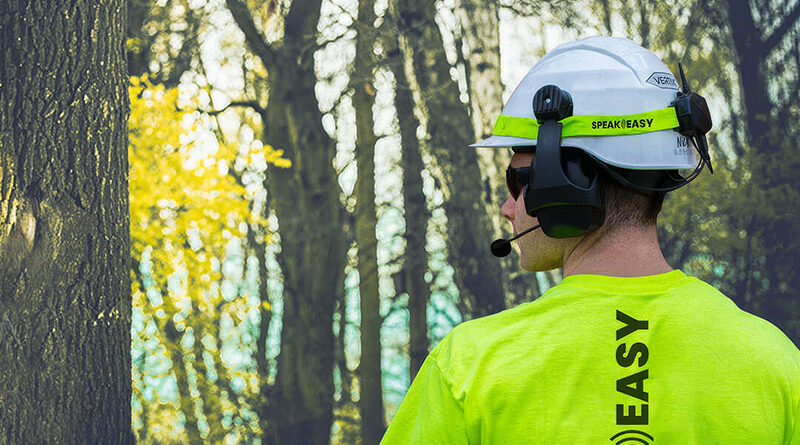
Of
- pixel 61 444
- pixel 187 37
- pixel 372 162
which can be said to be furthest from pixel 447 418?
pixel 187 37

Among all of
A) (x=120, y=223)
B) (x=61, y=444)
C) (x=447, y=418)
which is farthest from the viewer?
(x=120, y=223)

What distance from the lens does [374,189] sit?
10953mm

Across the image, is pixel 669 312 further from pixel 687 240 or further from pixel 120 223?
pixel 687 240

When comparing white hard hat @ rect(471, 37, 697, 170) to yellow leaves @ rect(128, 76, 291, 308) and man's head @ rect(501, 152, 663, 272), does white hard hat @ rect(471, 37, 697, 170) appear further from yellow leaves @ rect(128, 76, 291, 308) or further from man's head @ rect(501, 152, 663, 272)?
yellow leaves @ rect(128, 76, 291, 308)

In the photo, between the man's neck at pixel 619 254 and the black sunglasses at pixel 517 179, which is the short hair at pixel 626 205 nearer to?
the man's neck at pixel 619 254

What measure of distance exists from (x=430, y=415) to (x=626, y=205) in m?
0.44

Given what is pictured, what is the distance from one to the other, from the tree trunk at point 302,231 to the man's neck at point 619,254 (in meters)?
9.40

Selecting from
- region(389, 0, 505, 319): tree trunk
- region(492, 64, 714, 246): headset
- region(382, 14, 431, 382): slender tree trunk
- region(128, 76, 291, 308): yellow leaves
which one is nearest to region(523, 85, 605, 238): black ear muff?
region(492, 64, 714, 246): headset

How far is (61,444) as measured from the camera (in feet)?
14.7

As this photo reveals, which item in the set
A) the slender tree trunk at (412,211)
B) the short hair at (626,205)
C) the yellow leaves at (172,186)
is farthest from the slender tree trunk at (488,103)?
the short hair at (626,205)

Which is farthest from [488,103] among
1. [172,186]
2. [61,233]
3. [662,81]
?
[662,81]

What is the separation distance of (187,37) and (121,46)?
6.15 m

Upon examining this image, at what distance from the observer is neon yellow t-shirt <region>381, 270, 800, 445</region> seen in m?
1.15

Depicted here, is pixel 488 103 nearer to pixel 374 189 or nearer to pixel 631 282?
pixel 374 189
